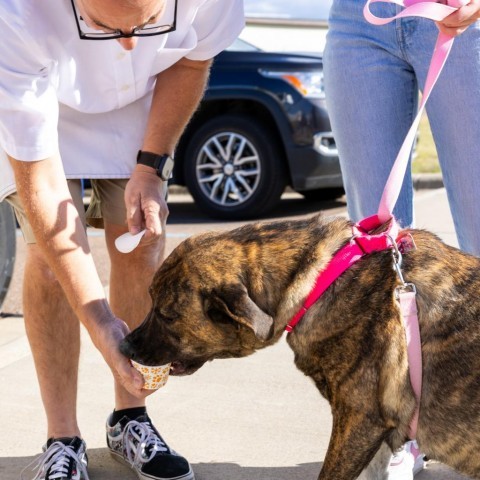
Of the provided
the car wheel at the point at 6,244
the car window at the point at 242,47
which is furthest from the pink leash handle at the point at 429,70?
the car window at the point at 242,47

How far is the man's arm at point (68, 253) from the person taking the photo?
323cm

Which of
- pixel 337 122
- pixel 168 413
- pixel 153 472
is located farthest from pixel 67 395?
pixel 337 122

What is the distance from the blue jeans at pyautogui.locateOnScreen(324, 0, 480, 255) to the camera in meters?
3.46

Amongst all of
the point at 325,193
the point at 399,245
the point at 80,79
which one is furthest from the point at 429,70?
the point at 325,193

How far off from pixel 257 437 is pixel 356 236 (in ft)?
4.44

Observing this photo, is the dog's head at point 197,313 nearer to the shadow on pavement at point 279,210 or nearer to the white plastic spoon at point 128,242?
the white plastic spoon at point 128,242

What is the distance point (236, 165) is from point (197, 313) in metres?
6.62

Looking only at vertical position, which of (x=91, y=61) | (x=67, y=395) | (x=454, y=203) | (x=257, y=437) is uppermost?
(x=91, y=61)

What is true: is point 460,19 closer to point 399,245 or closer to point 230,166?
point 399,245

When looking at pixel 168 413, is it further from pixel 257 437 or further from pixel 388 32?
pixel 388 32

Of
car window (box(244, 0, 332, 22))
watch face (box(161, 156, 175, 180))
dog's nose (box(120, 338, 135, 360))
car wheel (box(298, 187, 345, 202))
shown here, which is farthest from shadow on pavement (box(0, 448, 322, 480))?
car window (box(244, 0, 332, 22))

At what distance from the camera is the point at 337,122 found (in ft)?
12.3

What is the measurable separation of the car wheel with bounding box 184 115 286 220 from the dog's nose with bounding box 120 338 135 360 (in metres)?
6.45

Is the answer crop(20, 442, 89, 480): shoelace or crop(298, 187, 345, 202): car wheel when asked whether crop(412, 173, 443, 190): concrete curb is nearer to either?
crop(298, 187, 345, 202): car wheel
